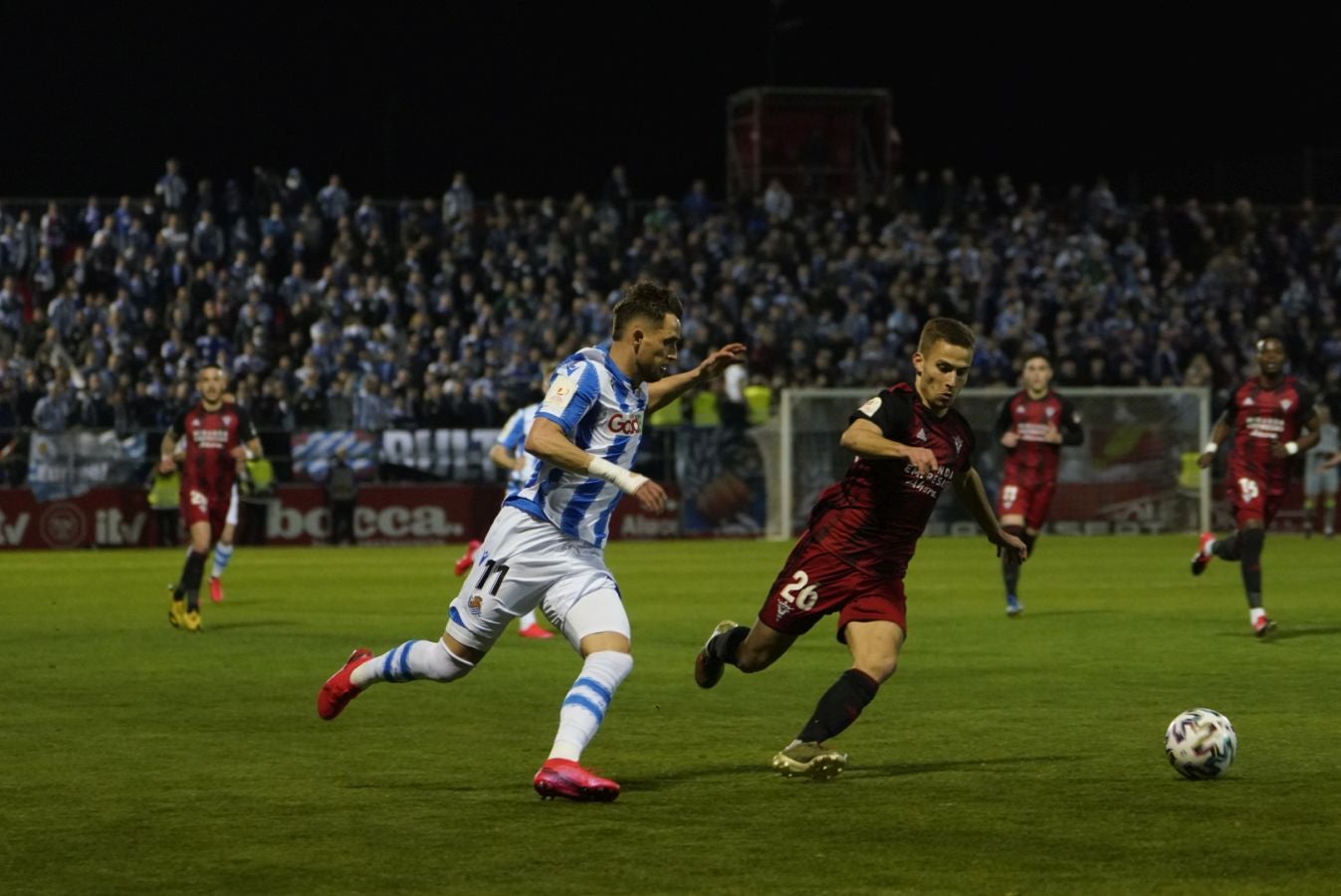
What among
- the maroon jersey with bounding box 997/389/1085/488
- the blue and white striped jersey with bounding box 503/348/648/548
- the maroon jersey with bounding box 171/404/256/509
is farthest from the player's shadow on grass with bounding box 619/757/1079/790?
the maroon jersey with bounding box 171/404/256/509

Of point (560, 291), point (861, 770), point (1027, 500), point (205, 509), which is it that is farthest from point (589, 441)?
point (560, 291)

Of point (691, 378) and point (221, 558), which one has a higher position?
point (691, 378)

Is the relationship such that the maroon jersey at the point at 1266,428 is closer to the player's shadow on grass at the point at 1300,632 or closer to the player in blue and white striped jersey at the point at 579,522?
the player's shadow on grass at the point at 1300,632

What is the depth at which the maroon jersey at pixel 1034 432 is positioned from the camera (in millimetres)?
19047

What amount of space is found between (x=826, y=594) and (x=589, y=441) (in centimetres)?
135

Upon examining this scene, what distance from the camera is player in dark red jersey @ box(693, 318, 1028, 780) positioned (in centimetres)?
868

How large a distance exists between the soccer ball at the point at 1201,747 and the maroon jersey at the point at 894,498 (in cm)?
136

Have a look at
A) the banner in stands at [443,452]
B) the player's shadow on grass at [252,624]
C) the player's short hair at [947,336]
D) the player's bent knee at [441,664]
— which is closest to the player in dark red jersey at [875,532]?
the player's short hair at [947,336]

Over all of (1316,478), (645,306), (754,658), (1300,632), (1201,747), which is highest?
(645,306)

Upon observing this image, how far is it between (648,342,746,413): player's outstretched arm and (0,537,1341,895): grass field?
64.9 inches

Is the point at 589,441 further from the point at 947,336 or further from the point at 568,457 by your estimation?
the point at 947,336

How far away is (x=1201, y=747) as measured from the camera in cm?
870

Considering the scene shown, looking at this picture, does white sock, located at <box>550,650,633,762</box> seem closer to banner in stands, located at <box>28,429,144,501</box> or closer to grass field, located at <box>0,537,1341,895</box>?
grass field, located at <box>0,537,1341,895</box>

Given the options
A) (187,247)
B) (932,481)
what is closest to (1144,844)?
(932,481)
